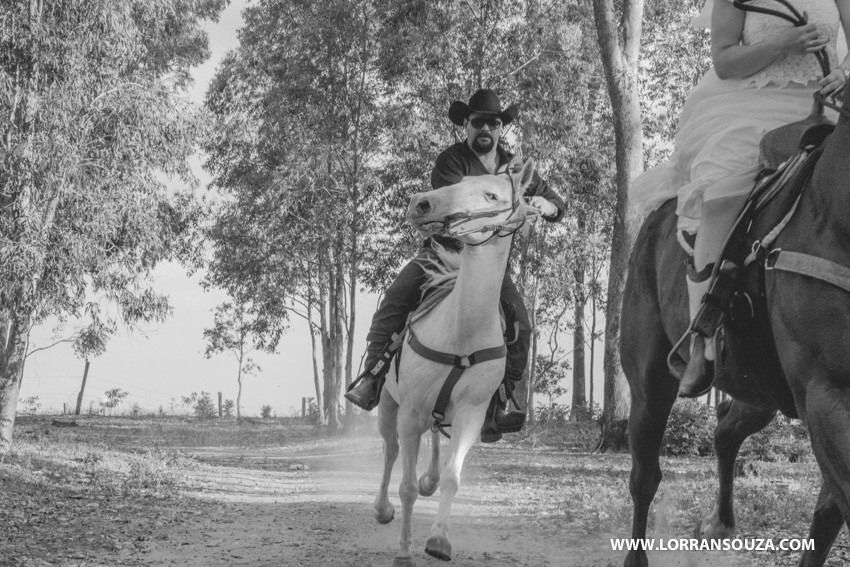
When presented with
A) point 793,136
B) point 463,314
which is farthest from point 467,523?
point 793,136

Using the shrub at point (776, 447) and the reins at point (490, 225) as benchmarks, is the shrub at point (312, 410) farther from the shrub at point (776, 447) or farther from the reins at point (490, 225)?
the reins at point (490, 225)

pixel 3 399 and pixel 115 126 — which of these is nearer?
pixel 3 399

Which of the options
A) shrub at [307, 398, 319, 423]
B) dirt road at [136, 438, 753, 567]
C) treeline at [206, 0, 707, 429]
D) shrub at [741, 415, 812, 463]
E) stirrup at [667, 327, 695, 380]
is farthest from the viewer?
shrub at [307, 398, 319, 423]

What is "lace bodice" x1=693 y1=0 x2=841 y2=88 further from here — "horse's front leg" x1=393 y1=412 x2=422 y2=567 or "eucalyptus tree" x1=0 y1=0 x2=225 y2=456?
"eucalyptus tree" x1=0 y1=0 x2=225 y2=456

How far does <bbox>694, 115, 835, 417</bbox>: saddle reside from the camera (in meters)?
3.89

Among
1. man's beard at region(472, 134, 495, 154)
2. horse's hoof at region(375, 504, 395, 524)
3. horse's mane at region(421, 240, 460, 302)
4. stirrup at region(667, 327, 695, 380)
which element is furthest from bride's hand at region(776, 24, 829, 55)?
horse's hoof at region(375, 504, 395, 524)

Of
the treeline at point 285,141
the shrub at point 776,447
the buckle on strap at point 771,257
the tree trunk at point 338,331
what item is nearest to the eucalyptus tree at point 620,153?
the shrub at point 776,447

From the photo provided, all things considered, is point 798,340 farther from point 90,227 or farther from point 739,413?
point 90,227

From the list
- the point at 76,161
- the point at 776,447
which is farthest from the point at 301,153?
the point at 776,447

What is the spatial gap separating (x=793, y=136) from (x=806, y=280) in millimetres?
952

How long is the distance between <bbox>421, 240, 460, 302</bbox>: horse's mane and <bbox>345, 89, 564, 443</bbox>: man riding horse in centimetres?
7

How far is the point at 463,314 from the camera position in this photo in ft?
22.3

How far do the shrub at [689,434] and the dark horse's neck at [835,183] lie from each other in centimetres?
1472

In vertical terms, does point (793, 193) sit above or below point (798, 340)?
above
